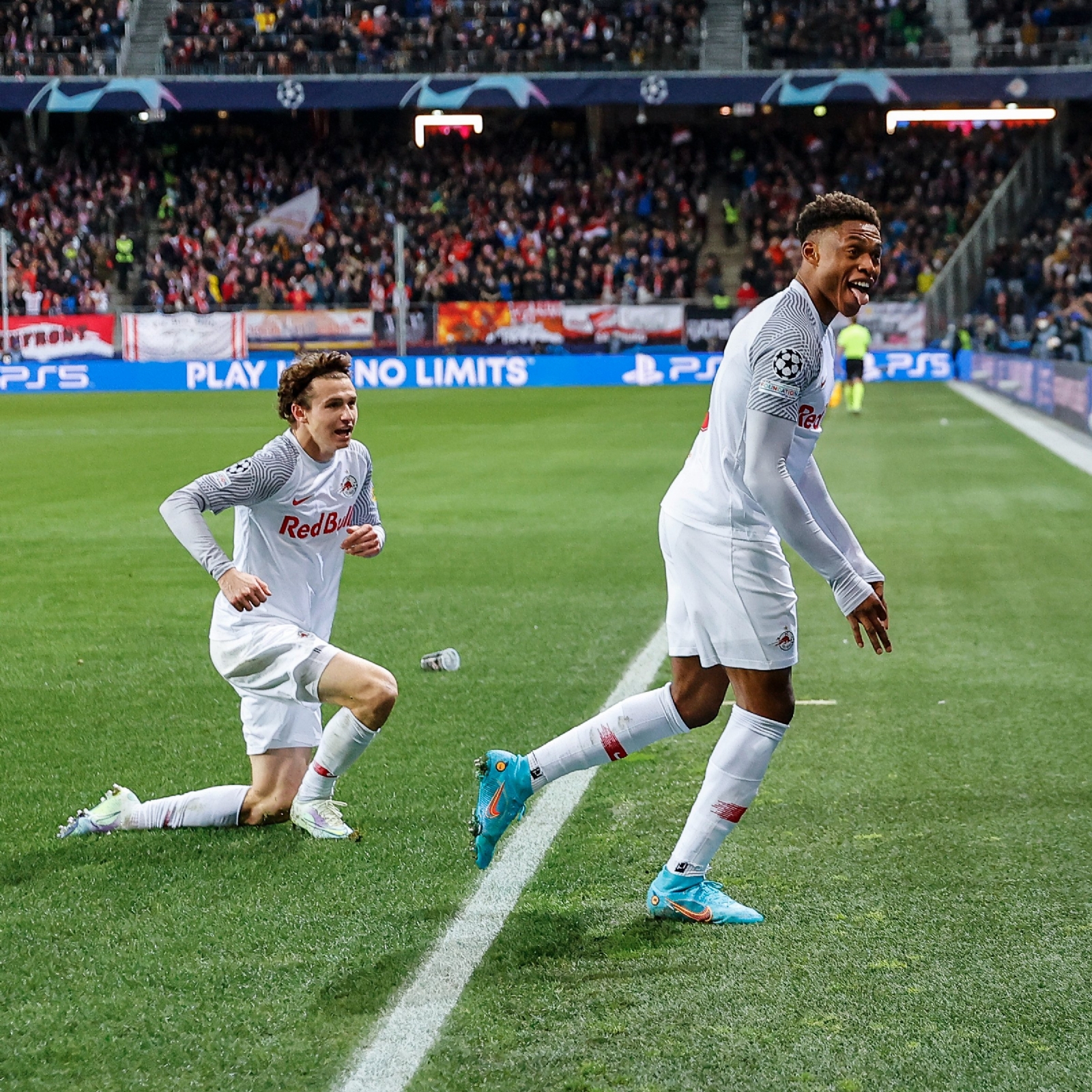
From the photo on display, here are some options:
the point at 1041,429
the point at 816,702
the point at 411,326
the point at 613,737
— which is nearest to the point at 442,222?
the point at 411,326

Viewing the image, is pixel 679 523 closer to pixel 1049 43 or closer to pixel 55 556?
pixel 55 556

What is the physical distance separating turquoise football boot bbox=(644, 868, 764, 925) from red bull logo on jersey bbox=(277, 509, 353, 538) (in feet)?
5.64

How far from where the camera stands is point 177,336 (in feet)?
123

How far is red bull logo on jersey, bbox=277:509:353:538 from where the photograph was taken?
5.22 meters

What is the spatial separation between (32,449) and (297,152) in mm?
27243

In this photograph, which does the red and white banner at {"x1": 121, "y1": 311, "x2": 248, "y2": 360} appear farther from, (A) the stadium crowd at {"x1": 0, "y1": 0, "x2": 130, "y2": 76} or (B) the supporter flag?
(A) the stadium crowd at {"x1": 0, "y1": 0, "x2": 130, "y2": 76}

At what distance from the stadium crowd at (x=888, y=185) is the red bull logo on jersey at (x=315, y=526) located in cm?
3706

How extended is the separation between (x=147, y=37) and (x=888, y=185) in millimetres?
22634

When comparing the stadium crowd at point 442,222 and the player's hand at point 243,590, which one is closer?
the player's hand at point 243,590

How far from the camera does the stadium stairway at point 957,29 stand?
43.5 metres

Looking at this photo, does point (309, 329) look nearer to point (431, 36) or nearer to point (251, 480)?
point (431, 36)

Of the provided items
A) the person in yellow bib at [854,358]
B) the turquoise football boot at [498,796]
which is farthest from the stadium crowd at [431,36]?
the turquoise football boot at [498,796]

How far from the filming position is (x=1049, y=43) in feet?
140

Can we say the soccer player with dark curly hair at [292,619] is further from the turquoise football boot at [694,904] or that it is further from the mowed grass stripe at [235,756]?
the turquoise football boot at [694,904]
